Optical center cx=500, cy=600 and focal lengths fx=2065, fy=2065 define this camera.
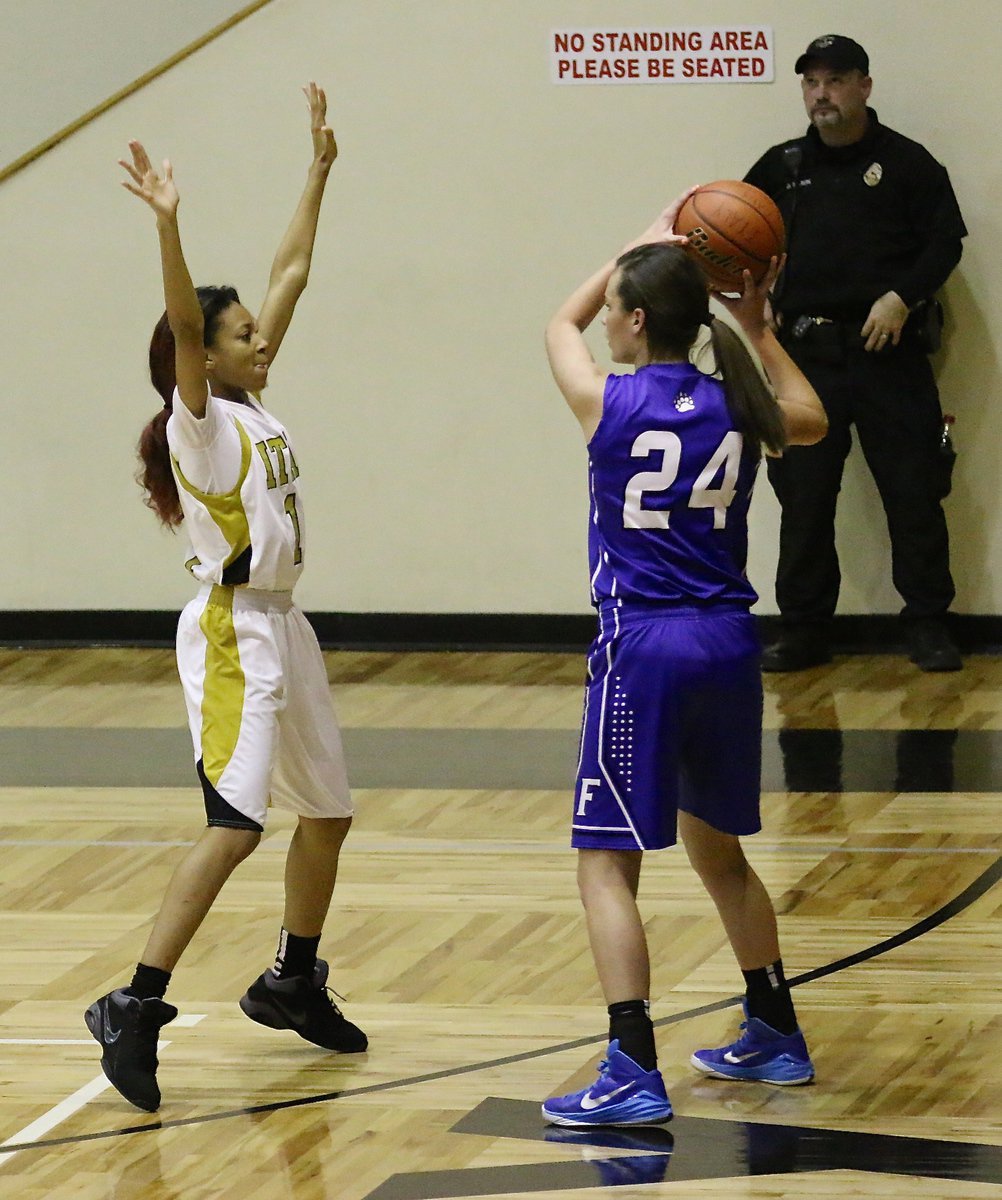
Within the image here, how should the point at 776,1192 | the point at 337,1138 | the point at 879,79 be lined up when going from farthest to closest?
the point at 879,79 < the point at 337,1138 < the point at 776,1192

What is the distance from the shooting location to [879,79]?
7551 millimetres

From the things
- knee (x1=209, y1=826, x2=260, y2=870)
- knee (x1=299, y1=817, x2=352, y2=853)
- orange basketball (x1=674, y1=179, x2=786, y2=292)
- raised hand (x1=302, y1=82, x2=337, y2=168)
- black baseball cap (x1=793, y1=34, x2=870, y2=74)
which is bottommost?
knee (x1=299, y1=817, x2=352, y2=853)

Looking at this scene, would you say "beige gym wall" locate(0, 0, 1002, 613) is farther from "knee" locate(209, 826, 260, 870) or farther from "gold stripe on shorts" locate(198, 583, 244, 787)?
"knee" locate(209, 826, 260, 870)

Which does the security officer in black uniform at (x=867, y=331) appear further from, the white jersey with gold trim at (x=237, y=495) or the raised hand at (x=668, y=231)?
the white jersey with gold trim at (x=237, y=495)

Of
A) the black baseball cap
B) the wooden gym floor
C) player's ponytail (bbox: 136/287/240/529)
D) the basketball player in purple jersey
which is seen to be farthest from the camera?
the black baseball cap

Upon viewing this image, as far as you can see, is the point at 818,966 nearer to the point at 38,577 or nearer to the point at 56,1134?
the point at 56,1134

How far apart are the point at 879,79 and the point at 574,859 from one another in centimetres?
369

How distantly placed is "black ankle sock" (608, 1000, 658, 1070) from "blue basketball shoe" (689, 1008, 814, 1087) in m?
0.31

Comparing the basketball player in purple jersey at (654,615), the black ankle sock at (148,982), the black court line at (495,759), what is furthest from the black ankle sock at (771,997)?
the black court line at (495,759)

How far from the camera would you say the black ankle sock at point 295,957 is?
3.97 m

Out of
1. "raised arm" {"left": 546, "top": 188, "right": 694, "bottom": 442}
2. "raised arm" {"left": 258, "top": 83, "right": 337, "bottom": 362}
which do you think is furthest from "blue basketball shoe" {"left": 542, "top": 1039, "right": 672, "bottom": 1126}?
"raised arm" {"left": 258, "top": 83, "right": 337, "bottom": 362}

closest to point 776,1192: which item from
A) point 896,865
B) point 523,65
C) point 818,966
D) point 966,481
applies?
point 818,966

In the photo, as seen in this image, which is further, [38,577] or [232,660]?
[38,577]

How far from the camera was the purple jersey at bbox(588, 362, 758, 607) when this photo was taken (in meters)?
3.47
